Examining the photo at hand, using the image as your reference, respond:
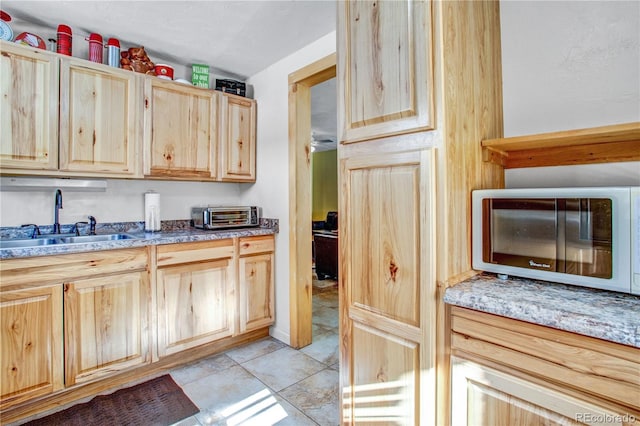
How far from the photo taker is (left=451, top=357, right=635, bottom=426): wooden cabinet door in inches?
33.1

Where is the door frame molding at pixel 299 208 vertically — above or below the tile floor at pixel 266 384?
above

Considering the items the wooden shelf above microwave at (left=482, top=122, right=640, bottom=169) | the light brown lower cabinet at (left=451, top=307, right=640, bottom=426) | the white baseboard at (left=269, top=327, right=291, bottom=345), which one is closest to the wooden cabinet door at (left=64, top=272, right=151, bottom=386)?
the white baseboard at (left=269, top=327, right=291, bottom=345)

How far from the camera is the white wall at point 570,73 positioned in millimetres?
1243

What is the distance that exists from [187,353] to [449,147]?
2.33 meters

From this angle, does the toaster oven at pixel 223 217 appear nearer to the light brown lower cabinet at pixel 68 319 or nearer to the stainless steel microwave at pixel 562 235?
the light brown lower cabinet at pixel 68 319

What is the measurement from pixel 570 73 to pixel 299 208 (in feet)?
6.18

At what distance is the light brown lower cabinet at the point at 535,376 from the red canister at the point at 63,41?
277cm

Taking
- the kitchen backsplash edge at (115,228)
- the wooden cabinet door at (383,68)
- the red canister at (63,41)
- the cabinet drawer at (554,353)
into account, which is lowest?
the cabinet drawer at (554,353)

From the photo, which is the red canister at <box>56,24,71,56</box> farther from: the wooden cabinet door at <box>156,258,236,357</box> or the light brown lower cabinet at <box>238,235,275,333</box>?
the light brown lower cabinet at <box>238,235,275,333</box>

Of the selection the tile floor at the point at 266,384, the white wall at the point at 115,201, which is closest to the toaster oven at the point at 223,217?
the white wall at the point at 115,201

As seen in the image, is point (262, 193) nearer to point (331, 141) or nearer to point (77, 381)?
point (77, 381)

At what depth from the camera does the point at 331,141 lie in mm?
6680

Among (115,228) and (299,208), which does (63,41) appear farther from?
(299,208)

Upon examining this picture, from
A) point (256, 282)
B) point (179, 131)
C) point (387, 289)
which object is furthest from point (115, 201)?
point (387, 289)
